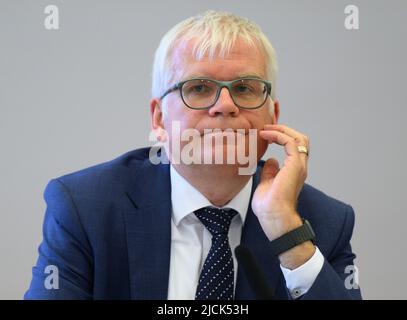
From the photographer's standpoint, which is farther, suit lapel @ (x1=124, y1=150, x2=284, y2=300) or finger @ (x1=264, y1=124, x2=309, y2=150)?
finger @ (x1=264, y1=124, x2=309, y2=150)

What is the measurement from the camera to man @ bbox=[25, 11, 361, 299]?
48.3 inches

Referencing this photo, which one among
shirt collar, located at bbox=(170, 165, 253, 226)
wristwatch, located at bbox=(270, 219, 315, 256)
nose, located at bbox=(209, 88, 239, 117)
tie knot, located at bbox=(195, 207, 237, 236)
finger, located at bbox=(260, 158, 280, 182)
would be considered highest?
nose, located at bbox=(209, 88, 239, 117)

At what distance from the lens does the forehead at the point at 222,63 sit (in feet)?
4.16

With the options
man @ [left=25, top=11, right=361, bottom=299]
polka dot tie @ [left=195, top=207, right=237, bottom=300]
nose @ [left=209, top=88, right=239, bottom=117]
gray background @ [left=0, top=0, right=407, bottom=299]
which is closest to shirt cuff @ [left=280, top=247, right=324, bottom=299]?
man @ [left=25, top=11, right=361, bottom=299]

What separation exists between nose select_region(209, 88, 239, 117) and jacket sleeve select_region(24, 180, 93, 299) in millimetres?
421

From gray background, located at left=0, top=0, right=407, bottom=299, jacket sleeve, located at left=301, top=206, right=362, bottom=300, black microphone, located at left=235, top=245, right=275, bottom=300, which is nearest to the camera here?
black microphone, located at left=235, top=245, right=275, bottom=300

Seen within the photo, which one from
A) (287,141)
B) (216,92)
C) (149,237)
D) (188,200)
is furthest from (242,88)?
(149,237)

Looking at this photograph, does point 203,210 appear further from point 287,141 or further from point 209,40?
point 209,40

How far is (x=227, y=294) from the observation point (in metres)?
1.24

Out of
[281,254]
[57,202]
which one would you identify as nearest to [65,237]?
[57,202]

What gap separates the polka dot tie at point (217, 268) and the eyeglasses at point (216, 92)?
0.95ft

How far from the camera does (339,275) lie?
1.37m

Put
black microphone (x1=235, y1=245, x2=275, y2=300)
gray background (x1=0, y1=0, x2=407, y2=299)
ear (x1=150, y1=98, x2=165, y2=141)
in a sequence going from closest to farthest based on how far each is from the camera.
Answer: black microphone (x1=235, y1=245, x2=275, y2=300), ear (x1=150, y1=98, x2=165, y2=141), gray background (x1=0, y1=0, x2=407, y2=299)

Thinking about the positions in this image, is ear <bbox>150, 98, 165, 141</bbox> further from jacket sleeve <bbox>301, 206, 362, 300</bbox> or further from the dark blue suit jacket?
jacket sleeve <bbox>301, 206, 362, 300</bbox>
